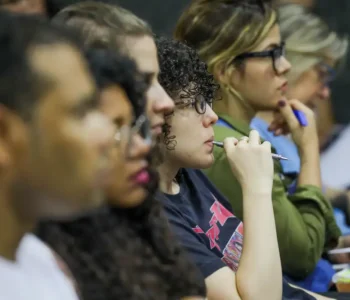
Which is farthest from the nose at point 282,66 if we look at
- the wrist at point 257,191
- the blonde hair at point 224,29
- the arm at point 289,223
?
the wrist at point 257,191

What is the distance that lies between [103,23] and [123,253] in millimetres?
420

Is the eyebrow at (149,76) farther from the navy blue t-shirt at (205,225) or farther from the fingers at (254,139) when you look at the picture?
the fingers at (254,139)

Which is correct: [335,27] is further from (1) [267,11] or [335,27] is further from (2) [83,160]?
(2) [83,160]

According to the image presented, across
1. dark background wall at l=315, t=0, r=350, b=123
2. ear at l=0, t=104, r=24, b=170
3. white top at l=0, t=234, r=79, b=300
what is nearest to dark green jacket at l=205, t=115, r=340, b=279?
white top at l=0, t=234, r=79, b=300

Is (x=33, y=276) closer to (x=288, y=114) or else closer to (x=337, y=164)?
(x=288, y=114)

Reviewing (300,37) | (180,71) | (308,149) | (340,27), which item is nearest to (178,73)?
(180,71)

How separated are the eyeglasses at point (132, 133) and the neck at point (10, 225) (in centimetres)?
14

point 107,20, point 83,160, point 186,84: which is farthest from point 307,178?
point 83,160

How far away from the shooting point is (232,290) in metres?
1.45

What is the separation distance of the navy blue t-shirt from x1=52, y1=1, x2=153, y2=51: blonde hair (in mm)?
355

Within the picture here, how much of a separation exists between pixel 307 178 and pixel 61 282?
137 centimetres

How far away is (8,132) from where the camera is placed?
799mm

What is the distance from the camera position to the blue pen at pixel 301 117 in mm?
2328

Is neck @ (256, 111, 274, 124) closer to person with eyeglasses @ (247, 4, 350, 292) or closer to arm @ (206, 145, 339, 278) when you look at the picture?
person with eyeglasses @ (247, 4, 350, 292)
